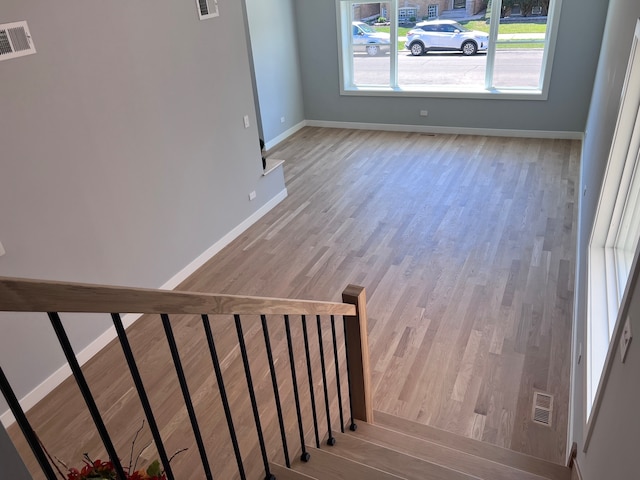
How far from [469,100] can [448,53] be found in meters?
0.78

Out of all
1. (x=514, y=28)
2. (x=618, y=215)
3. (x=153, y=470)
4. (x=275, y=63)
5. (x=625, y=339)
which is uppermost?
(x=514, y=28)

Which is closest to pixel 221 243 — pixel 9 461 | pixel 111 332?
pixel 111 332

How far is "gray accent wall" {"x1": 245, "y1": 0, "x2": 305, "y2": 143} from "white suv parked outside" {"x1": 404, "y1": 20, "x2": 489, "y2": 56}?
1.87 metres

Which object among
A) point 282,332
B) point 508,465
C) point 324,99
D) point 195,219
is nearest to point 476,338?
point 508,465

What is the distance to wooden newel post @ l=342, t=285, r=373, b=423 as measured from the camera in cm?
222

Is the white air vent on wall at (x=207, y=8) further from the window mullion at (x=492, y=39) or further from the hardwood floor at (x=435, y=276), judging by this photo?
the window mullion at (x=492, y=39)

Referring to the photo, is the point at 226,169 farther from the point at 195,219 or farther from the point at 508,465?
the point at 508,465

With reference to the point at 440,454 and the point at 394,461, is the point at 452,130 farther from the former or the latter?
the point at 394,461

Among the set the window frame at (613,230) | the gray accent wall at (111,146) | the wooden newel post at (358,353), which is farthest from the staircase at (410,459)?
the gray accent wall at (111,146)

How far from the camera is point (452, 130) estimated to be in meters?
7.48

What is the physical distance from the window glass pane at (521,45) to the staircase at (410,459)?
231 inches

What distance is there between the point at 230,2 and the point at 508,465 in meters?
4.09

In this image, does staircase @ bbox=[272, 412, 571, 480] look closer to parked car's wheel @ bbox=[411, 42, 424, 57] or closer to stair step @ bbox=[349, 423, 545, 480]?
stair step @ bbox=[349, 423, 545, 480]

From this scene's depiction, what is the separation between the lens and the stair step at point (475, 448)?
2.30 meters
